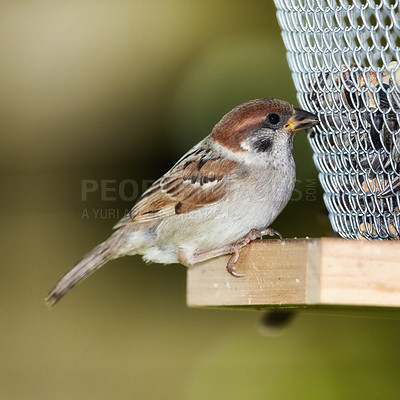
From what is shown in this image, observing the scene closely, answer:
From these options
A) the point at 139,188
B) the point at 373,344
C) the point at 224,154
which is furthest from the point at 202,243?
the point at 139,188

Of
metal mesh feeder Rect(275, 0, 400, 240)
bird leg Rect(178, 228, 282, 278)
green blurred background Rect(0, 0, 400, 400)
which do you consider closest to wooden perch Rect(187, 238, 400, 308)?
bird leg Rect(178, 228, 282, 278)

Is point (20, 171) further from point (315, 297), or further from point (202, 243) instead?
point (315, 297)

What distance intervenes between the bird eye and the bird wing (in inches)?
8.3

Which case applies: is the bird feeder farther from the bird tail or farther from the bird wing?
the bird tail

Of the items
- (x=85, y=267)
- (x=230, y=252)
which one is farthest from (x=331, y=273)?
(x=85, y=267)

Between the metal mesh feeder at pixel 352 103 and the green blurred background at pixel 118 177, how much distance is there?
4.97ft

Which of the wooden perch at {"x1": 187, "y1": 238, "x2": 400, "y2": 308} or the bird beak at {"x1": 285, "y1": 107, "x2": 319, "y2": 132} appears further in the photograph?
the bird beak at {"x1": 285, "y1": 107, "x2": 319, "y2": 132}

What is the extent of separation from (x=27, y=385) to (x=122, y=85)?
6.40ft

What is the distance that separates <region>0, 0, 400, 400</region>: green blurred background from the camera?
4133 millimetres

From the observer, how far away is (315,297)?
1.90 metres

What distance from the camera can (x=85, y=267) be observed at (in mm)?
2910

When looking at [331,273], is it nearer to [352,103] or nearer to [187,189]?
[352,103]

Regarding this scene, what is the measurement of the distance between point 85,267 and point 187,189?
0.51 metres

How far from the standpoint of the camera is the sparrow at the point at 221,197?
263 cm
